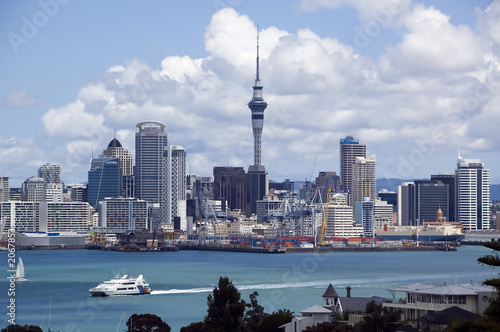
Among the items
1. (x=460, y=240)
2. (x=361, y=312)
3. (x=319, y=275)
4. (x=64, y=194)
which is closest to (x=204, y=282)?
(x=319, y=275)

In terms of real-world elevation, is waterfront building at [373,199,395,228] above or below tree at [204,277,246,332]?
above

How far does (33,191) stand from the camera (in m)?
127

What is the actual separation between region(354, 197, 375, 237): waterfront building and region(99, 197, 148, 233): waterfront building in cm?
2796

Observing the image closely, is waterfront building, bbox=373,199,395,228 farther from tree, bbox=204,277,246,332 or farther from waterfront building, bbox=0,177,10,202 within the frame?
tree, bbox=204,277,246,332

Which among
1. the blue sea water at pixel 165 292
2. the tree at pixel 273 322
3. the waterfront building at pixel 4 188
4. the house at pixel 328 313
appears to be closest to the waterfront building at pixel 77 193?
the waterfront building at pixel 4 188

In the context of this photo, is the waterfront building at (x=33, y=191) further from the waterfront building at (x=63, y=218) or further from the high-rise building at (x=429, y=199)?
the high-rise building at (x=429, y=199)

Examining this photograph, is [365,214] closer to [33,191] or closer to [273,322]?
[33,191]

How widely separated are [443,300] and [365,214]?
4407 inches

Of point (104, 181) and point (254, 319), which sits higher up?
point (104, 181)

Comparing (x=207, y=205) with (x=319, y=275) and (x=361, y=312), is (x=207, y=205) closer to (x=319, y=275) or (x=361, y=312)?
(x=319, y=275)

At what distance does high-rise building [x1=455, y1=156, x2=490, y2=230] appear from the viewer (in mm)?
138875

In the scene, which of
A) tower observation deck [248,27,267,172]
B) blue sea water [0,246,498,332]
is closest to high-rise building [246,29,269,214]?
tower observation deck [248,27,267,172]

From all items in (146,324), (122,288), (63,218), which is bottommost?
(122,288)

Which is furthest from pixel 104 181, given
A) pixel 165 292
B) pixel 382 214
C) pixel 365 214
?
pixel 165 292
